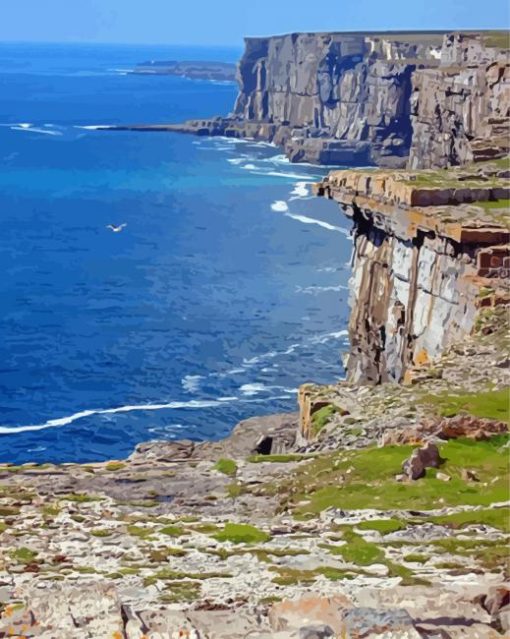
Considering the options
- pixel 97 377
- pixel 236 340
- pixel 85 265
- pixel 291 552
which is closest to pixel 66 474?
pixel 291 552

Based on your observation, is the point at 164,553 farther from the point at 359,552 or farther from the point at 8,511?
the point at 8,511

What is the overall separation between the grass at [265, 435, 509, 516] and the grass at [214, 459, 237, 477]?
1084 millimetres

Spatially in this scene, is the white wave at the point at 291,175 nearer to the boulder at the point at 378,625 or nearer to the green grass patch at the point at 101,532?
the green grass patch at the point at 101,532

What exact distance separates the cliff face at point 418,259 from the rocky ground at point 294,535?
5.13 meters

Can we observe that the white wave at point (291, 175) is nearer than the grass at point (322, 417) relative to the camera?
No

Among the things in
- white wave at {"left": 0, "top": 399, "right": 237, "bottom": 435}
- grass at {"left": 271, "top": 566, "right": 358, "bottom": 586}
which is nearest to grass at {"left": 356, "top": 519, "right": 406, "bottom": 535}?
grass at {"left": 271, "top": 566, "right": 358, "bottom": 586}

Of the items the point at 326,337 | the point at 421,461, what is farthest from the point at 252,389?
the point at 421,461

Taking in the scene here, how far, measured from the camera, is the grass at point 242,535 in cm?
1661

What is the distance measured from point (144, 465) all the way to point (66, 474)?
165 cm

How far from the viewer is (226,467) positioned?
21.6m

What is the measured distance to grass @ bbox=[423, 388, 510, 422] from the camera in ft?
75.9

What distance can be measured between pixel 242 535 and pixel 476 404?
8.39 metres

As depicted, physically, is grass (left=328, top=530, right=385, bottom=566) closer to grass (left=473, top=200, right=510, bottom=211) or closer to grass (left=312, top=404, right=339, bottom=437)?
grass (left=312, top=404, right=339, bottom=437)

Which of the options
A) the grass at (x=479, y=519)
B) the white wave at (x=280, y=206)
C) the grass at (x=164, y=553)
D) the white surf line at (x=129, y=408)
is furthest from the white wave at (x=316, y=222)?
the grass at (x=164, y=553)
